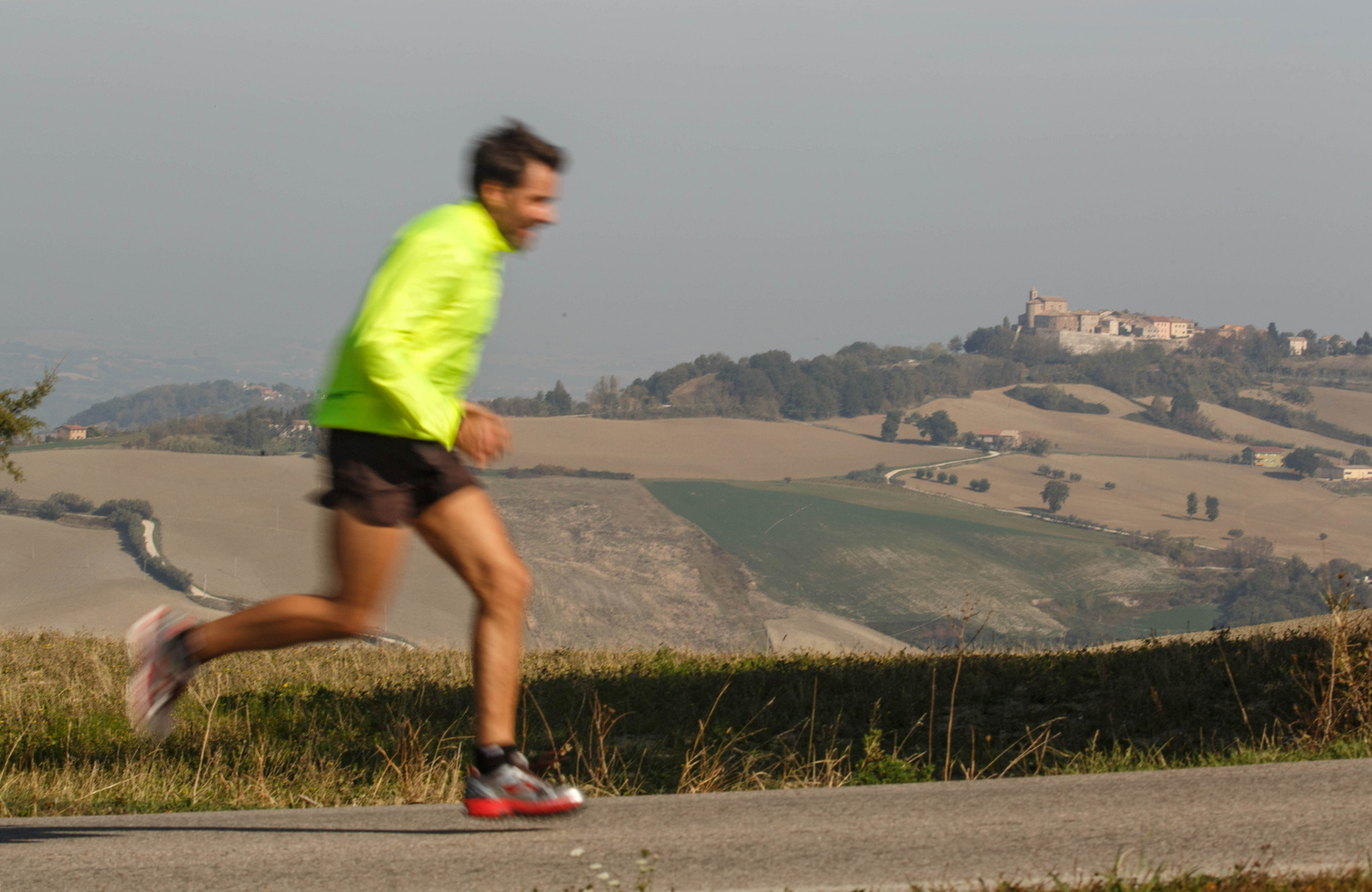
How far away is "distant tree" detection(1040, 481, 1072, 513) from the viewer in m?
116

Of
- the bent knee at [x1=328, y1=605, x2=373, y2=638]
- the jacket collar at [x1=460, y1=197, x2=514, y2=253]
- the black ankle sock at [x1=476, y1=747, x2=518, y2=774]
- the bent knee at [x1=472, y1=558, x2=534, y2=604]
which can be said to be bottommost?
the black ankle sock at [x1=476, y1=747, x2=518, y2=774]

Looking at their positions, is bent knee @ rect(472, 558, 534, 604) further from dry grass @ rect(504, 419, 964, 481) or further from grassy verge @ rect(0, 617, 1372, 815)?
dry grass @ rect(504, 419, 964, 481)

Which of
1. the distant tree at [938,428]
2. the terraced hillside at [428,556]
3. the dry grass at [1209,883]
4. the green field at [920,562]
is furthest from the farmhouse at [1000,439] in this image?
the dry grass at [1209,883]

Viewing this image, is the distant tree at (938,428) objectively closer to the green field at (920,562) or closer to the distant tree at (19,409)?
the green field at (920,562)

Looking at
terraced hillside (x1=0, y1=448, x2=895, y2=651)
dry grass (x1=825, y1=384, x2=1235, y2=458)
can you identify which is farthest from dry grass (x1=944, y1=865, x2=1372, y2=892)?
dry grass (x1=825, y1=384, x2=1235, y2=458)

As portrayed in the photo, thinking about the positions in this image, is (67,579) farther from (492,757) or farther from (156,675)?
(492,757)

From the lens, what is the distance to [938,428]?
15062 cm

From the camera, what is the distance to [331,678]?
864 centimetres

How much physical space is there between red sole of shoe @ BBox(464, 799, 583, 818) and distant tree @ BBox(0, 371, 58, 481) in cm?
1729

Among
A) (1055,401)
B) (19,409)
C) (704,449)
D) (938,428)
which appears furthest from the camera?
(1055,401)

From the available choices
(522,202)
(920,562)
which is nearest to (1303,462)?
(920,562)

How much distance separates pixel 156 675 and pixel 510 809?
3.94 ft

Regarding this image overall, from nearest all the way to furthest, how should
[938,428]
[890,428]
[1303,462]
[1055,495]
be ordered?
[1055,495] → [1303,462] → [938,428] → [890,428]

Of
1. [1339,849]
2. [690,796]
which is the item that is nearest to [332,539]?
[690,796]
